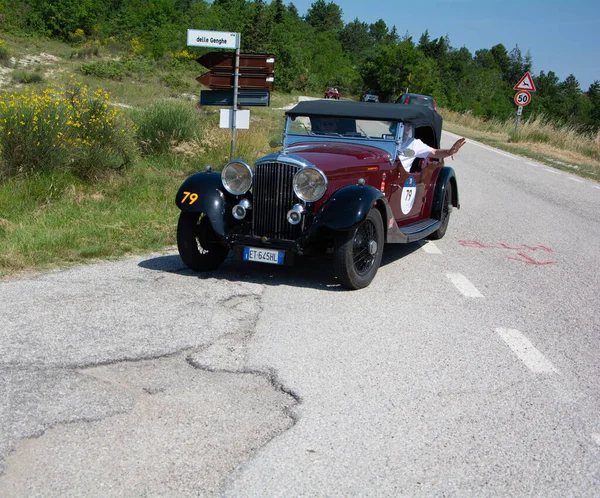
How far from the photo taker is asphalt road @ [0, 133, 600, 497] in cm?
318

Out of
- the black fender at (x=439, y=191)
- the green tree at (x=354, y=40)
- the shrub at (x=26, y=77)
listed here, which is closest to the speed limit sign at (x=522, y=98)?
the black fender at (x=439, y=191)

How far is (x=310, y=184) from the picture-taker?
6.31m

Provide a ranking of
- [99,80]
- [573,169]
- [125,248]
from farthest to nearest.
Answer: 1. [99,80]
2. [573,169]
3. [125,248]

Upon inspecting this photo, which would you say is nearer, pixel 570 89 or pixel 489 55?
pixel 570 89

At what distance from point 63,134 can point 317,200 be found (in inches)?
223

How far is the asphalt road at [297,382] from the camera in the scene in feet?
10.4

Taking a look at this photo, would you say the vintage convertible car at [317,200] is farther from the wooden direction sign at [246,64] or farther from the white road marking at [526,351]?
the wooden direction sign at [246,64]

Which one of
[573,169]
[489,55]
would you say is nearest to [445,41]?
[489,55]

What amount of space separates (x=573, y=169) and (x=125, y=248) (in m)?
15.7

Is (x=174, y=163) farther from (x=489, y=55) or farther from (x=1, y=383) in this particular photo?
(x=489, y=55)

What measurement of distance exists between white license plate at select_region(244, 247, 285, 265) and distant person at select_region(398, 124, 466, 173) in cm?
206

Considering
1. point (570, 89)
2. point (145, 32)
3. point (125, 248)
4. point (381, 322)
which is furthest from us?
point (570, 89)

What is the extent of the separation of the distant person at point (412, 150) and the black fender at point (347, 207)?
118cm

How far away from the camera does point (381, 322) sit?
5.50 metres
